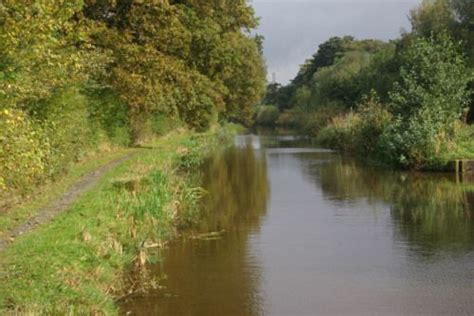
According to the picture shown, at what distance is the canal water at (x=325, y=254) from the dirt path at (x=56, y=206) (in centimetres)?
258

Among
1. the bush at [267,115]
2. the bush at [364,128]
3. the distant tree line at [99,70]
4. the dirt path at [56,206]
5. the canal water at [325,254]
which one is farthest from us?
the bush at [267,115]

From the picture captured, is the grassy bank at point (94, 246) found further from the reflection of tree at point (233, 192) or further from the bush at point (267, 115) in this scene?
the bush at point (267, 115)

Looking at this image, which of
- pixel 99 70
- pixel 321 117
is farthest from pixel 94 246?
pixel 321 117

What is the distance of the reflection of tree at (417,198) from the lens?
1465 cm

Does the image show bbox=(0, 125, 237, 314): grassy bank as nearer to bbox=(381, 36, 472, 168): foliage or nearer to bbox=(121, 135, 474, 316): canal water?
bbox=(121, 135, 474, 316): canal water

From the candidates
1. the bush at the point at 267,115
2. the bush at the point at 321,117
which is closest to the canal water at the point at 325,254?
the bush at the point at 321,117

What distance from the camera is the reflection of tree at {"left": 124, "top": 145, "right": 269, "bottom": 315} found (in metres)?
9.93

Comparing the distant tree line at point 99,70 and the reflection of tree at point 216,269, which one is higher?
the distant tree line at point 99,70

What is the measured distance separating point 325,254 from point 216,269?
249cm

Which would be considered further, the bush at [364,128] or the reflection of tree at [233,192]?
the bush at [364,128]

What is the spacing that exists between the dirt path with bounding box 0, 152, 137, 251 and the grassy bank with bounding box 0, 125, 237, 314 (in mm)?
244

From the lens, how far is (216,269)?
12.1m

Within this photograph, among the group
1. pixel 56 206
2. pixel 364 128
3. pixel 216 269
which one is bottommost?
pixel 216 269

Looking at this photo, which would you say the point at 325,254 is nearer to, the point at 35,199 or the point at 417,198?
the point at 35,199
